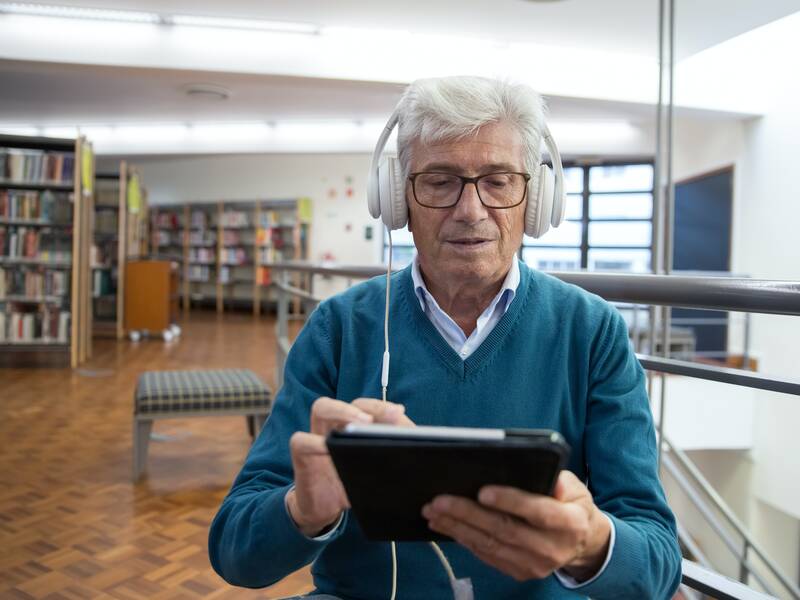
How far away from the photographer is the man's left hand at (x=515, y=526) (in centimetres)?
62

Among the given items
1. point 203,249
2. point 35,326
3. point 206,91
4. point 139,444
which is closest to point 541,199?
point 139,444

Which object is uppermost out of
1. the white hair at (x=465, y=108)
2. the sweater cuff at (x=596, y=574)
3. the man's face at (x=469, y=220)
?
the white hair at (x=465, y=108)

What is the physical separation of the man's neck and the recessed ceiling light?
24.3ft

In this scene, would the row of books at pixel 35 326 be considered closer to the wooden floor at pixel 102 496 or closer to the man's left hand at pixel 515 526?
the wooden floor at pixel 102 496

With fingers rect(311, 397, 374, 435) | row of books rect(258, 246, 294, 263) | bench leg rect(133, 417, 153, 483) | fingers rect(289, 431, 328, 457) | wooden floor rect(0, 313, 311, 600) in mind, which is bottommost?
wooden floor rect(0, 313, 311, 600)

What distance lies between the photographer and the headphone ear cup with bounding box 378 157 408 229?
106cm

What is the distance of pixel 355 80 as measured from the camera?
6488 mm

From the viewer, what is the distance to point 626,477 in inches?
34.9

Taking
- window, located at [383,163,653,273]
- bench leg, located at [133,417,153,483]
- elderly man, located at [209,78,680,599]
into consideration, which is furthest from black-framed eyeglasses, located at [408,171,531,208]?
window, located at [383,163,653,273]

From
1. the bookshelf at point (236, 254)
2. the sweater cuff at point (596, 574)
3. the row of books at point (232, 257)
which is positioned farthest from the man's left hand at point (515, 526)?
the row of books at point (232, 257)

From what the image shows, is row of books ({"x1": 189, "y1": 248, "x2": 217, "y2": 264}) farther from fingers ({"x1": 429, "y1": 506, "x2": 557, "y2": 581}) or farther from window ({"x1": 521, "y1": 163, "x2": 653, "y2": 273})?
fingers ({"x1": 429, "y1": 506, "x2": 557, "y2": 581})

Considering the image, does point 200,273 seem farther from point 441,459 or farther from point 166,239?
point 441,459

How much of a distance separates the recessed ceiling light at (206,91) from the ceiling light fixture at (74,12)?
5.56 ft

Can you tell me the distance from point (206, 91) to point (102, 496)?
238 inches
